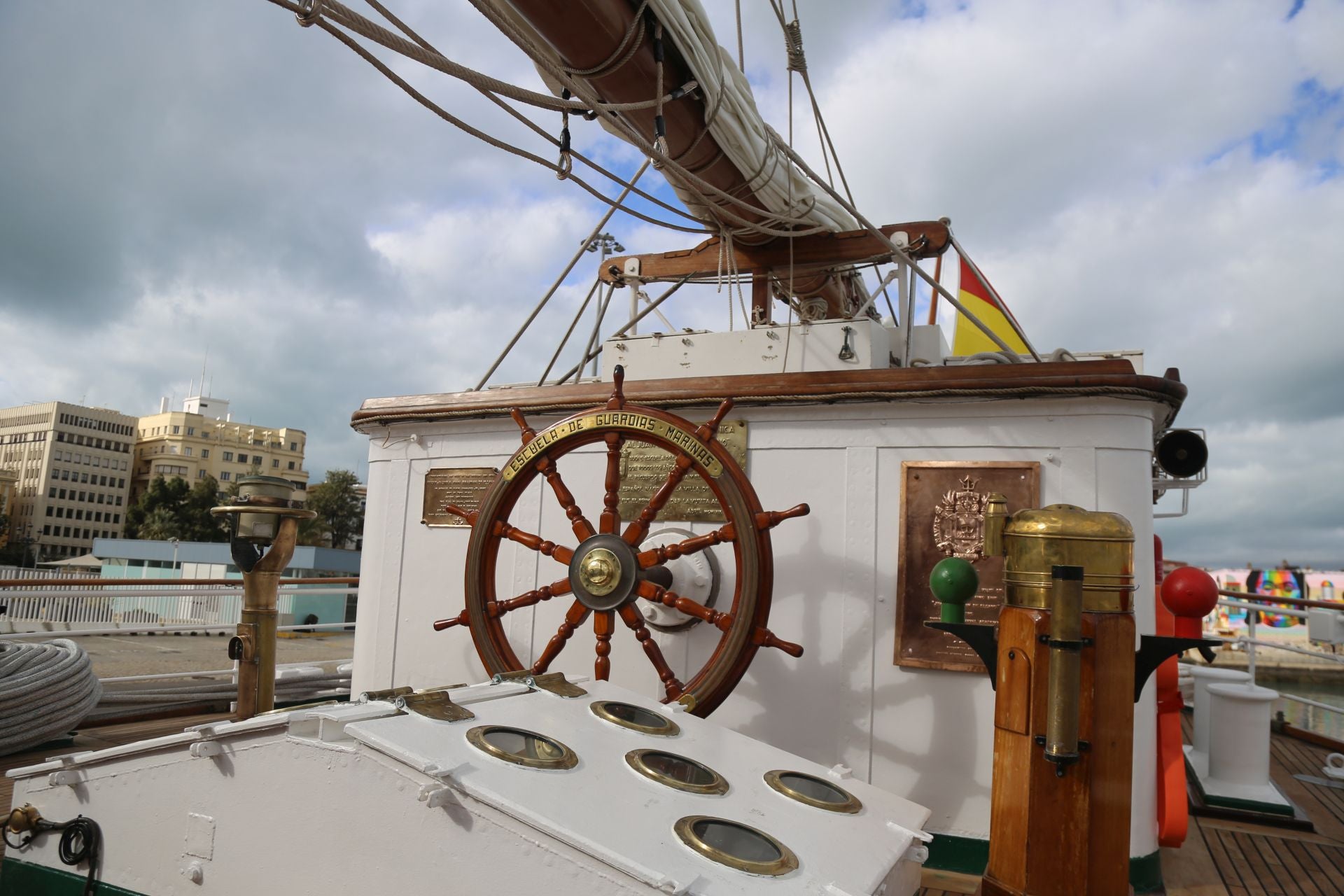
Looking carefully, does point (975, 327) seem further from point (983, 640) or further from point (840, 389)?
point (983, 640)

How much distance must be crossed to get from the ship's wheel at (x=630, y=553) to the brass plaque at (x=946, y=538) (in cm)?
50

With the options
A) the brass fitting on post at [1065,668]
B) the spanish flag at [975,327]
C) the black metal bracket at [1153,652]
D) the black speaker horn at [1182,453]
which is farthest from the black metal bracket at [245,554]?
the black speaker horn at [1182,453]

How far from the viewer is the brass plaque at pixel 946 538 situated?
2.43m

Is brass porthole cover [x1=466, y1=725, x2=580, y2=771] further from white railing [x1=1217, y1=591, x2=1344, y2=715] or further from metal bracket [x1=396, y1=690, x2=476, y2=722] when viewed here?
white railing [x1=1217, y1=591, x2=1344, y2=715]

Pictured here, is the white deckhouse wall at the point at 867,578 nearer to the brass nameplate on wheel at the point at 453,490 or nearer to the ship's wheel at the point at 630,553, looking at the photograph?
the brass nameplate on wheel at the point at 453,490

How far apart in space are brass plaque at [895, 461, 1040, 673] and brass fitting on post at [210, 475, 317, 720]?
192 centimetres

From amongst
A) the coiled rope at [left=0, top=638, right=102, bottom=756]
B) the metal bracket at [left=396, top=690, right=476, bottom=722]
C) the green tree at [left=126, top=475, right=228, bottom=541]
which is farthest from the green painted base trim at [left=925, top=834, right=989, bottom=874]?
the green tree at [left=126, top=475, right=228, bottom=541]

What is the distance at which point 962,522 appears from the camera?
2.47 metres

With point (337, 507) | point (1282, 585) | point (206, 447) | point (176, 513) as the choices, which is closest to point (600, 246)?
point (1282, 585)

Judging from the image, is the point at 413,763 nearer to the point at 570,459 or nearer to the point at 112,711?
the point at 570,459

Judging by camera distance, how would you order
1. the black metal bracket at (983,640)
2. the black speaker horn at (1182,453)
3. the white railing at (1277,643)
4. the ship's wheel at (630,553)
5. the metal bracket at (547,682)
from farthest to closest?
1. the white railing at (1277,643)
2. the black speaker horn at (1182,453)
3. the ship's wheel at (630,553)
4. the metal bracket at (547,682)
5. the black metal bracket at (983,640)

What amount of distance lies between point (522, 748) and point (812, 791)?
0.62m

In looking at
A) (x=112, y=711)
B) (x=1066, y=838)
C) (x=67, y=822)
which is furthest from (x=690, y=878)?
(x=112, y=711)

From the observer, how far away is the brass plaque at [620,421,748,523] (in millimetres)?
2760
